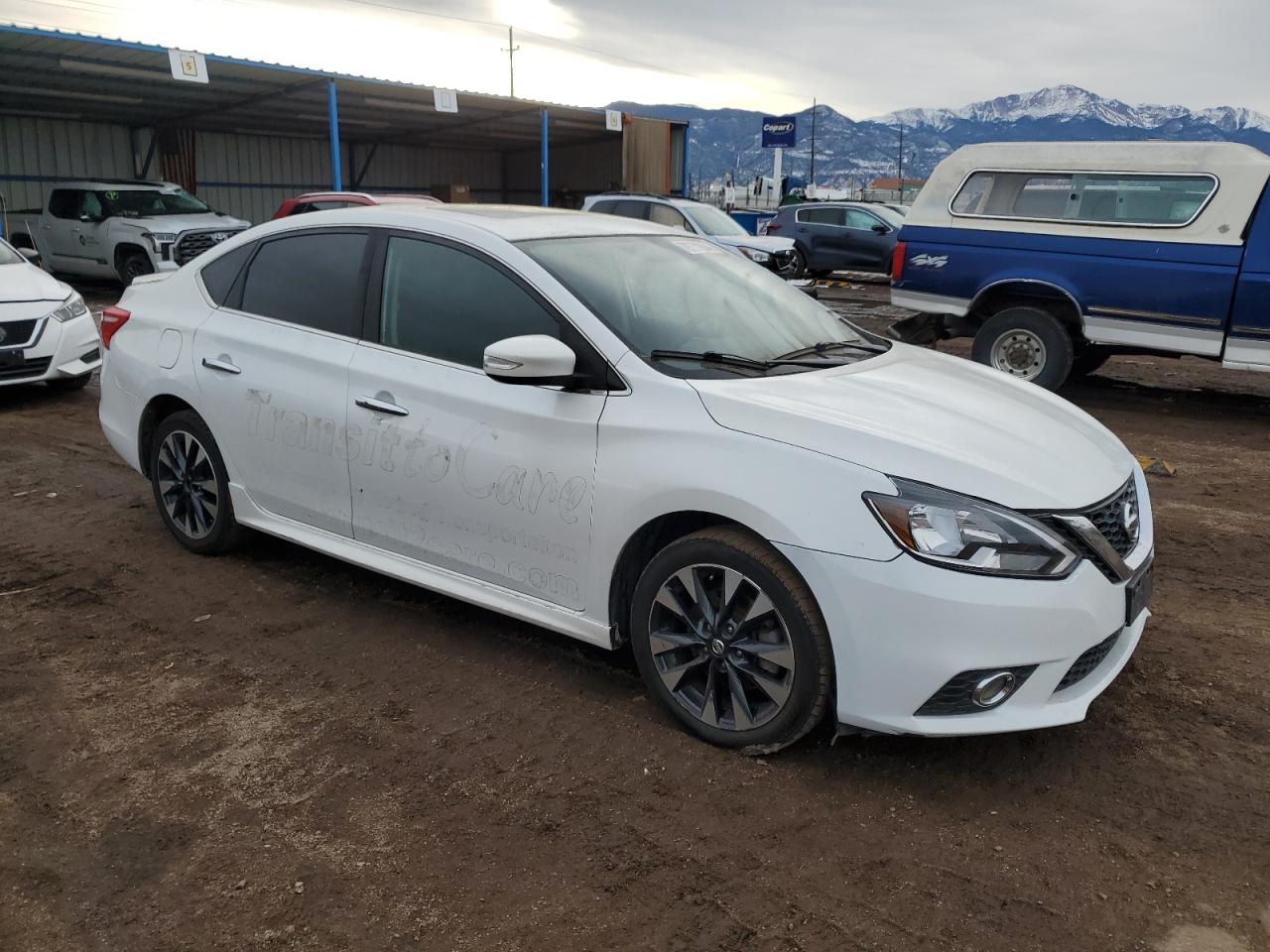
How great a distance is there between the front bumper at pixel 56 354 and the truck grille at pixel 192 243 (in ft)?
26.0

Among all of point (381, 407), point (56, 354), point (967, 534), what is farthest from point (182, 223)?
point (967, 534)

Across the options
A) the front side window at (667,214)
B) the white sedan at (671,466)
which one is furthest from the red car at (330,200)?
the white sedan at (671,466)

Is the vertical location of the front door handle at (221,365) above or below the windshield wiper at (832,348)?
below

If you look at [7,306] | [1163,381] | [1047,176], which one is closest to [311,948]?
[7,306]

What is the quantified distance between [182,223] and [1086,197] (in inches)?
549

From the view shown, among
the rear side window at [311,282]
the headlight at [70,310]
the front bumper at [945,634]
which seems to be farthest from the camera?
the headlight at [70,310]

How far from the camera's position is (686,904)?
2551mm

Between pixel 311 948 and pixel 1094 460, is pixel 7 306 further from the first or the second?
pixel 1094 460

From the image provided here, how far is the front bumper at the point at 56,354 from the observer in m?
8.48

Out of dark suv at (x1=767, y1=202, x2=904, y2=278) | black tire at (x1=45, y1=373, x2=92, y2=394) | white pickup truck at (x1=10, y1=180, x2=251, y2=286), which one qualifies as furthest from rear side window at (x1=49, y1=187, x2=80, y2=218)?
dark suv at (x1=767, y1=202, x2=904, y2=278)

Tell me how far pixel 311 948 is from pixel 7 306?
309 inches

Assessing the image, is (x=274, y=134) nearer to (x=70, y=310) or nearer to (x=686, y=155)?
(x=686, y=155)

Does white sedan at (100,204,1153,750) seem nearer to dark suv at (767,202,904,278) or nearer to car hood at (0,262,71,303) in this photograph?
car hood at (0,262,71,303)

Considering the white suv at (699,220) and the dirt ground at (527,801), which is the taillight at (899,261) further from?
the dirt ground at (527,801)
